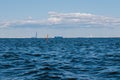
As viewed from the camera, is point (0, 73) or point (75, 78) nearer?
point (75, 78)

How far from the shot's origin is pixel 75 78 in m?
22.8

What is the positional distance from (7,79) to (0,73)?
312 cm

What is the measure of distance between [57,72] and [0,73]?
432 centimetres

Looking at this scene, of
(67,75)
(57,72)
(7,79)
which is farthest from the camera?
(57,72)

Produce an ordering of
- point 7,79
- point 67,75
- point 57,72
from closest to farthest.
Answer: point 7,79 < point 67,75 < point 57,72

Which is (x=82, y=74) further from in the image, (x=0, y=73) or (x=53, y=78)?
(x=0, y=73)

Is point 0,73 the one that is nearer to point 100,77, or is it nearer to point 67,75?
point 67,75

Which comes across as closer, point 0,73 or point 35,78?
point 35,78

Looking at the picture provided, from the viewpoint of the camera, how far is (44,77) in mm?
23266

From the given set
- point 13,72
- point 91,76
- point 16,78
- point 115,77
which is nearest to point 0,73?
point 13,72

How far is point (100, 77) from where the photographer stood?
923 inches

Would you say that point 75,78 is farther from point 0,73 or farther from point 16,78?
point 0,73

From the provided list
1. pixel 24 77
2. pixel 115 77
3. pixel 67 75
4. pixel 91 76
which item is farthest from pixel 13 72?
pixel 115 77

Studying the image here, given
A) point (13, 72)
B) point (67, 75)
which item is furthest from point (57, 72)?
point (13, 72)
